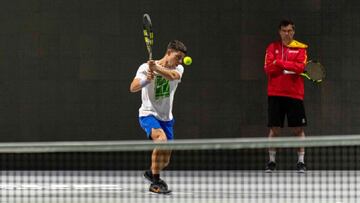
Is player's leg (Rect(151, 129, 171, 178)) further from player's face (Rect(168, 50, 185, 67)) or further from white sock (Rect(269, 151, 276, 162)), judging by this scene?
white sock (Rect(269, 151, 276, 162))

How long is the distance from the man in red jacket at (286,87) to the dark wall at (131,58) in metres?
0.41

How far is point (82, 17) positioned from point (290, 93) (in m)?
2.78

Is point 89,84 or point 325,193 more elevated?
point 89,84

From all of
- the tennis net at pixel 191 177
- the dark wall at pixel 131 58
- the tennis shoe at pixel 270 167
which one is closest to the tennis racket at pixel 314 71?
the dark wall at pixel 131 58

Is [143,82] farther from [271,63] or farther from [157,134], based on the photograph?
[271,63]

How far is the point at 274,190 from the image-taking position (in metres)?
10.4

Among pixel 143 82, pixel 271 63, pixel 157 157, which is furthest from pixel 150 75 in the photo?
pixel 271 63

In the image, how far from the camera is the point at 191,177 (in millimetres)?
11836

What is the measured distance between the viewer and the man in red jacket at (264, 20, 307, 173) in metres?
12.0

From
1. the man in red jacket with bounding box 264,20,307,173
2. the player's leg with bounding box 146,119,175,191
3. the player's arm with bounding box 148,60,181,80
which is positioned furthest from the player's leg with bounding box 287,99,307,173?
the player's arm with bounding box 148,60,181,80

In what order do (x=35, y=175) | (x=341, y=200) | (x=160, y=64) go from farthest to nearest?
(x=35, y=175), (x=160, y=64), (x=341, y=200)

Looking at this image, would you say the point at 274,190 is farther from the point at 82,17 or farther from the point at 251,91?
the point at 82,17

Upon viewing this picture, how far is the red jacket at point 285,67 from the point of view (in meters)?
12.0

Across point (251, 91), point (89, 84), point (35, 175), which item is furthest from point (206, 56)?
point (35, 175)
